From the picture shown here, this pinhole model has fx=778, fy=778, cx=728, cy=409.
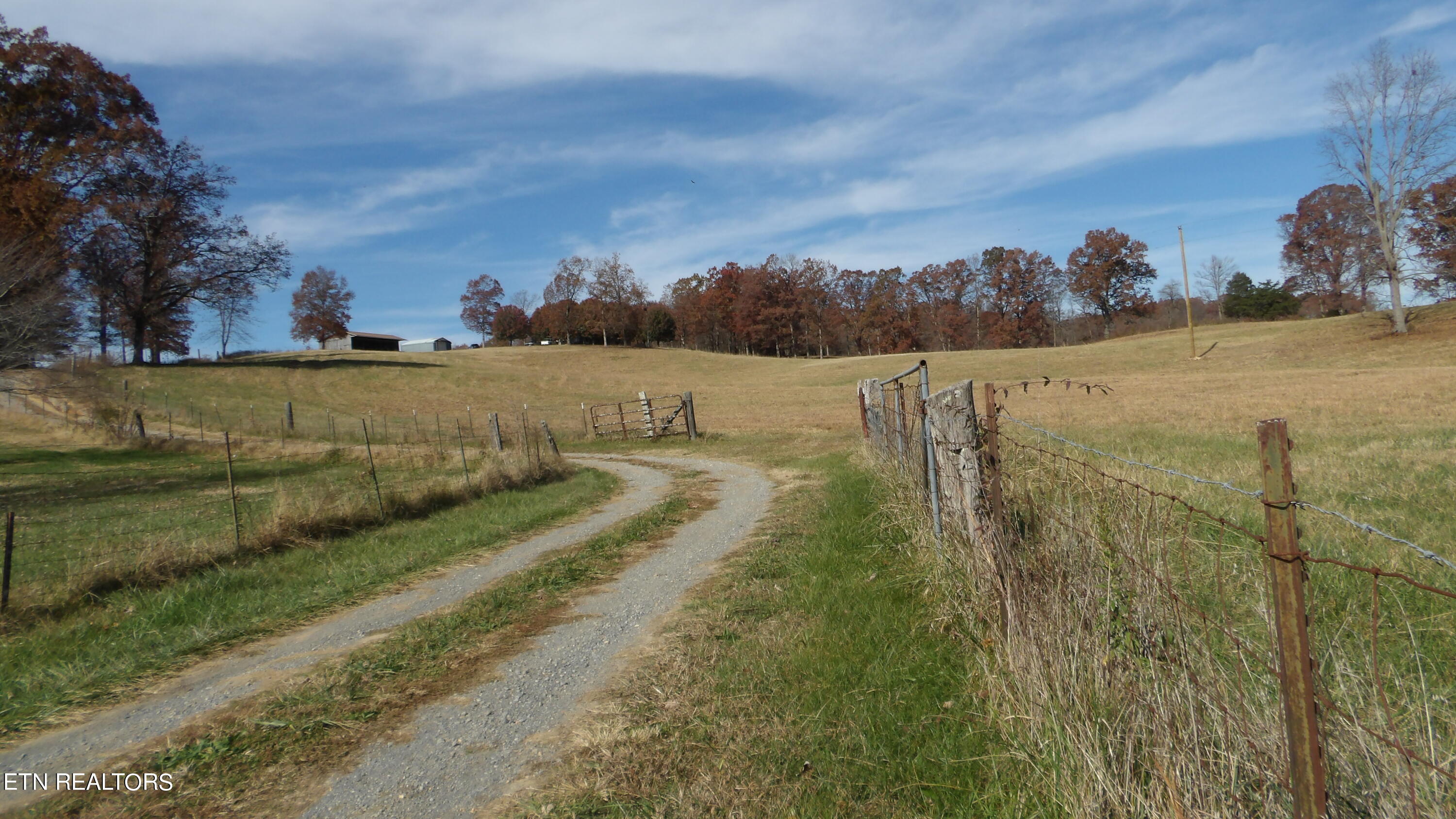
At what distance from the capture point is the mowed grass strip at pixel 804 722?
349cm

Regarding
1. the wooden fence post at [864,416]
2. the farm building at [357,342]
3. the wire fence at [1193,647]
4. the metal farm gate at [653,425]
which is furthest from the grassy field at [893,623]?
the farm building at [357,342]

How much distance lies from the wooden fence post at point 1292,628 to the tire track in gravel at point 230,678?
5.55 m

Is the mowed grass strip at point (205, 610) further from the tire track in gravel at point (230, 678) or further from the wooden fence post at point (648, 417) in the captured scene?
the wooden fence post at point (648, 417)

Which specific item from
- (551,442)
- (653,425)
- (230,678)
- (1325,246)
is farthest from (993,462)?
(1325,246)

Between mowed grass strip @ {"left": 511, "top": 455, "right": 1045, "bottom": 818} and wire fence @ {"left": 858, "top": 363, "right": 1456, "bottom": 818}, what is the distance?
1.03 feet

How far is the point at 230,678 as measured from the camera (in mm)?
5754

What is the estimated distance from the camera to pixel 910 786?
137 inches

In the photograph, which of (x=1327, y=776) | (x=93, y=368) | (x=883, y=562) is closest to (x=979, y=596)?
(x=883, y=562)

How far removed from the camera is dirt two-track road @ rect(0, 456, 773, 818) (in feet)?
12.9

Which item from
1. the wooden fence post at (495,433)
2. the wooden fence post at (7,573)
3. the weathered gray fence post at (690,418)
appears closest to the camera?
the wooden fence post at (7,573)

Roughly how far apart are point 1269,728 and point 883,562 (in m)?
4.58

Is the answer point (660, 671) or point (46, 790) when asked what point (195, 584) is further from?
point (660, 671)

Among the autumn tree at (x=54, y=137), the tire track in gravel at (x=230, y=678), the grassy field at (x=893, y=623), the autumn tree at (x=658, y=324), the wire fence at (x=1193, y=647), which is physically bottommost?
the grassy field at (x=893, y=623)

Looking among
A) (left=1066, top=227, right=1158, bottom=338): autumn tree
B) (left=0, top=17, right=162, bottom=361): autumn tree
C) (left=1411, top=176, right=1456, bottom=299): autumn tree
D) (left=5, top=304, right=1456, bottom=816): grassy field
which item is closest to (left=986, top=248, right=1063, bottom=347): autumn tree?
(left=1066, top=227, right=1158, bottom=338): autumn tree
